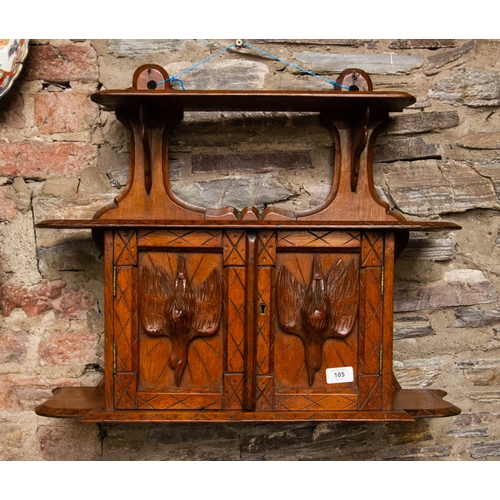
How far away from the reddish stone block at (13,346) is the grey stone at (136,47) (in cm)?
98

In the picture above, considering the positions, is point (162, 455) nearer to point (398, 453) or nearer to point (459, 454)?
point (398, 453)

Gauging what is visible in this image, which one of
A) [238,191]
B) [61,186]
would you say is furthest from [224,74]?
[61,186]

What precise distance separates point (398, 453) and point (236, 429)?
0.56 metres

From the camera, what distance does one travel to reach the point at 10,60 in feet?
5.16

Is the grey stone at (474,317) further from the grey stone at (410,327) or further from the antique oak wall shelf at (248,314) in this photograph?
the antique oak wall shelf at (248,314)

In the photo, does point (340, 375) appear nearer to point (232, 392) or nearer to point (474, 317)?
point (232, 392)

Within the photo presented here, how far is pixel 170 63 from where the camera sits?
1.67 m

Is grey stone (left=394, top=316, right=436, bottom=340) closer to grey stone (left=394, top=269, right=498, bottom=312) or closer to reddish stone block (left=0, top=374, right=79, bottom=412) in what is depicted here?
grey stone (left=394, top=269, right=498, bottom=312)

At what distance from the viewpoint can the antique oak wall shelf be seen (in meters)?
1.47

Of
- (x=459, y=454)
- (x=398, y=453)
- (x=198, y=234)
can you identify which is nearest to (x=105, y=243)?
(x=198, y=234)

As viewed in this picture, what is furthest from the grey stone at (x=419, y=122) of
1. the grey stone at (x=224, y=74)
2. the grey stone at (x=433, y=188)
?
the grey stone at (x=224, y=74)

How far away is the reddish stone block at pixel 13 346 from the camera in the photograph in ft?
5.49

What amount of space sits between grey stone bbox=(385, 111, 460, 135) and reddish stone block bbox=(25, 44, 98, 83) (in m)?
1.00

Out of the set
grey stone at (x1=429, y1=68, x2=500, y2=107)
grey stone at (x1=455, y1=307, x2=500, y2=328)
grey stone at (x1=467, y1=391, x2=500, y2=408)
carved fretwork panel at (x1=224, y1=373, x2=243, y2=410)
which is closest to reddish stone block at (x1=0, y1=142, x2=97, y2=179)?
carved fretwork panel at (x1=224, y1=373, x2=243, y2=410)
